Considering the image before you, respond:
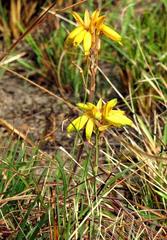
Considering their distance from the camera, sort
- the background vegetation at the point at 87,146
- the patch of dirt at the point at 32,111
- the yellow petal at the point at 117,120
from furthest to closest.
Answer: the patch of dirt at the point at 32,111
the background vegetation at the point at 87,146
the yellow petal at the point at 117,120

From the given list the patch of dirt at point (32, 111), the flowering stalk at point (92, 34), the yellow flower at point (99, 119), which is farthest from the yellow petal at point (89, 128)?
the patch of dirt at point (32, 111)

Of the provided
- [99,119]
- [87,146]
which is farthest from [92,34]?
[87,146]

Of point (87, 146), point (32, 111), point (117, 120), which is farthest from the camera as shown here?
point (32, 111)

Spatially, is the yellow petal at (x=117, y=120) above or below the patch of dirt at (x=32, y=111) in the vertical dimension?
above

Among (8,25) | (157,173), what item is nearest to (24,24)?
(8,25)

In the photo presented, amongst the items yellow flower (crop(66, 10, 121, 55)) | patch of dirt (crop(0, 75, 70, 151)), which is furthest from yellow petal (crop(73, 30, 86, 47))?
patch of dirt (crop(0, 75, 70, 151))

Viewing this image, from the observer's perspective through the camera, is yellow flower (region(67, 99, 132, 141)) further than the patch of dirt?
No

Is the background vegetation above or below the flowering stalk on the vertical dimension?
below

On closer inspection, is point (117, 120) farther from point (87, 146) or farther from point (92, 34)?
point (87, 146)

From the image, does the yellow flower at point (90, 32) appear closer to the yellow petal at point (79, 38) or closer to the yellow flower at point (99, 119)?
the yellow petal at point (79, 38)

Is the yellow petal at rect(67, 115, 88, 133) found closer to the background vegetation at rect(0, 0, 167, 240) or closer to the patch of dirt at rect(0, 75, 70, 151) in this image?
the background vegetation at rect(0, 0, 167, 240)

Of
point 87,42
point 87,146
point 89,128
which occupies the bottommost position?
point 87,146

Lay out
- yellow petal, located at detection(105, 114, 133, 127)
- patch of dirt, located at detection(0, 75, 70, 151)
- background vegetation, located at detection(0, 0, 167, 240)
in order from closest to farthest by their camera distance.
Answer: yellow petal, located at detection(105, 114, 133, 127) < background vegetation, located at detection(0, 0, 167, 240) < patch of dirt, located at detection(0, 75, 70, 151)

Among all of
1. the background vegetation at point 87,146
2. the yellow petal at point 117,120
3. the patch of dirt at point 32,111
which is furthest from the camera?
the patch of dirt at point 32,111
